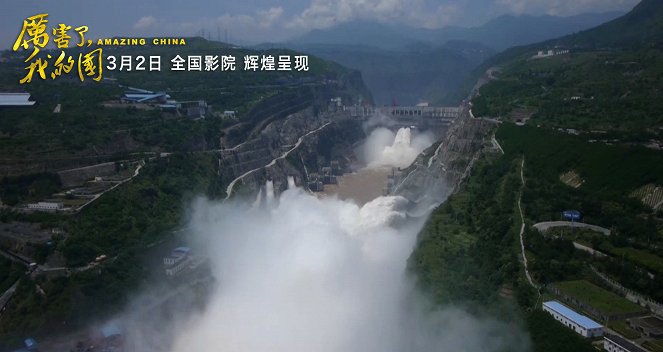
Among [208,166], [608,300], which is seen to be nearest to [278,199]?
[208,166]

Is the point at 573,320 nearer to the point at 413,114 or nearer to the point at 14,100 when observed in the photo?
the point at 14,100

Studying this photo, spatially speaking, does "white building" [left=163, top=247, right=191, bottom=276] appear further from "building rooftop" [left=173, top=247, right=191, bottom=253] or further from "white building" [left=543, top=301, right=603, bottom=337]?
"white building" [left=543, top=301, right=603, bottom=337]

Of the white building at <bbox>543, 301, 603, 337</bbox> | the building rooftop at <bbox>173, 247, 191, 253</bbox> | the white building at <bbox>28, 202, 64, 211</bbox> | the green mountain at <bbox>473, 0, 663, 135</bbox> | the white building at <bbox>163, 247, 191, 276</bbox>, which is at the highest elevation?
the green mountain at <bbox>473, 0, 663, 135</bbox>

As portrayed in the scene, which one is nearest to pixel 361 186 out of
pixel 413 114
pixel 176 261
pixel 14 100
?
pixel 413 114

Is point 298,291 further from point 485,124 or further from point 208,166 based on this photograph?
point 485,124

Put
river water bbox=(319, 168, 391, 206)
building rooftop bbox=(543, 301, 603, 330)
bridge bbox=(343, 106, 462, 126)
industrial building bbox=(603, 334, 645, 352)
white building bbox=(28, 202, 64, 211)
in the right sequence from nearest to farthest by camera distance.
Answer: industrial building bbox=(603, 334, 645, 352) < building rooftop bbox=(543, 301, 603, 330) < white building bbox=(28, 202, 64, 211) < river water bbox=(319, 168, 391, 206) < bridge bbox=(343, 106, 462, 126)

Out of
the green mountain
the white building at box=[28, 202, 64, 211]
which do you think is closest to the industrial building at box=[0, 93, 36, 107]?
the white building at box=[28, 202, 64, 211]
